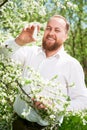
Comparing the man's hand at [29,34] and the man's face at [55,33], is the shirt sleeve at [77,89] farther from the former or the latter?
the man's hand at [29,34]

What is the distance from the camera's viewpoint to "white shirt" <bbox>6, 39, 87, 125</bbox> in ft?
16.2

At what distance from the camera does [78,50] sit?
3322cm

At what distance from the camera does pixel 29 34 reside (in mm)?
4562

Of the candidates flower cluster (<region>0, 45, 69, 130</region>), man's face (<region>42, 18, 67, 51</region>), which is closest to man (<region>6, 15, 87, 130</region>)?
man's face (<region>42, 18, 67, 51</region>)

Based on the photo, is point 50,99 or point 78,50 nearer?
point 50,99

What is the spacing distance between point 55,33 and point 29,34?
0.46m

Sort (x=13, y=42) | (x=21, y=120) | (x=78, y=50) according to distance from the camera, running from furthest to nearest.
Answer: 1. (x=78, y=50)
2. (x=21, y=120)
3. (x=13, y=42)

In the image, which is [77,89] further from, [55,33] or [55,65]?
[55,33]

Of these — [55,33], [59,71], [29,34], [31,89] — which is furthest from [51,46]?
[31,89]

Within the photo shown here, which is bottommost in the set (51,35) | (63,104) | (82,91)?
(82,91)

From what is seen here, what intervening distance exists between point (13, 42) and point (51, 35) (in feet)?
1.45

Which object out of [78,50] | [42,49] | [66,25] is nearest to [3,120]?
[42,49]

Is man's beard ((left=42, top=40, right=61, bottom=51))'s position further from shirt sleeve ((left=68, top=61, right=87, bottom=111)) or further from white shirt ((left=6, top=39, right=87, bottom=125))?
shirt sleeve ((left=68, top=61, right=87, bottom=111))

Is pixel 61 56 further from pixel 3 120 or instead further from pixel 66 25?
pixel 3 120
